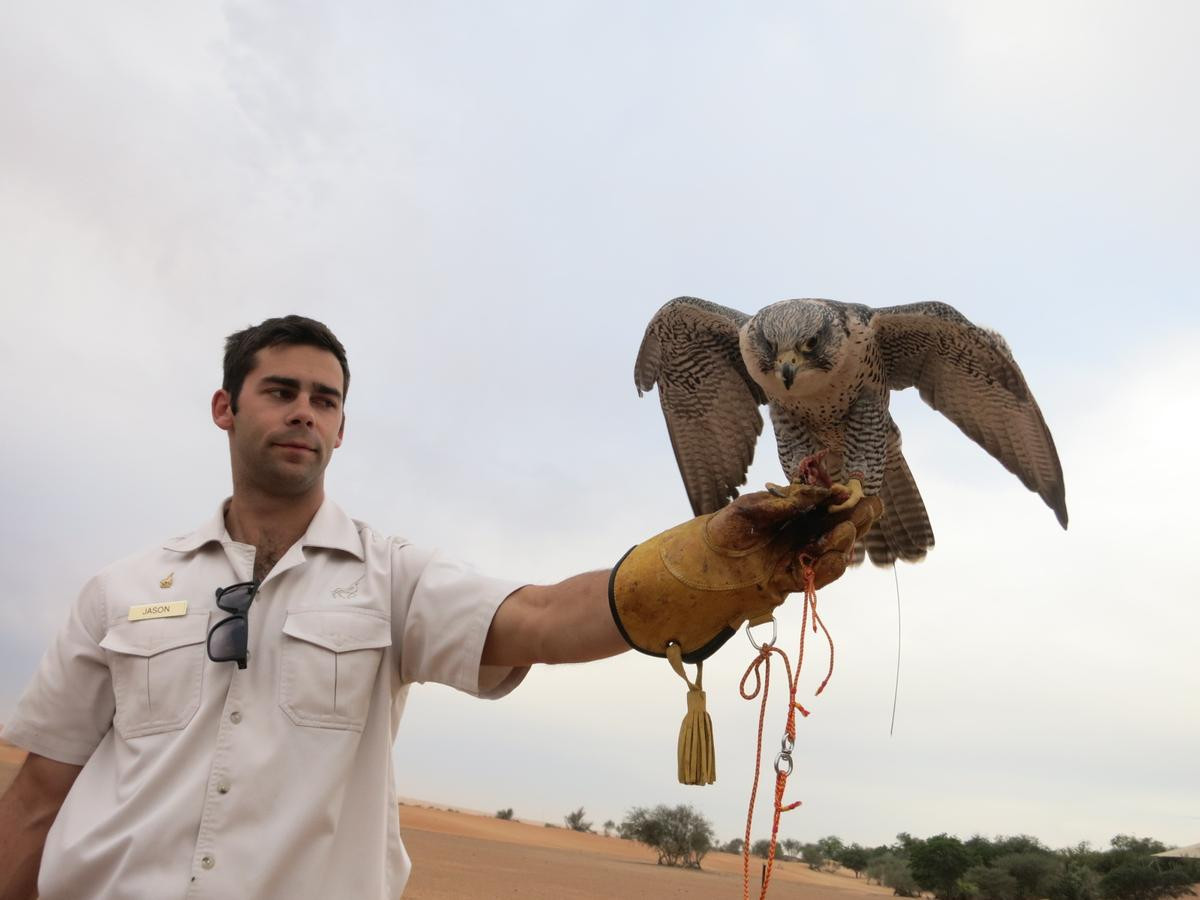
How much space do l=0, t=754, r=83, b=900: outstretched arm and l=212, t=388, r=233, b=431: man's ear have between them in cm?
80

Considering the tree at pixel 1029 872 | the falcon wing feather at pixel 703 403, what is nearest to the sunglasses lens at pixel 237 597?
the falcon wing feather at pixel 703 403

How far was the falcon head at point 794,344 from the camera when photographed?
3.03 m

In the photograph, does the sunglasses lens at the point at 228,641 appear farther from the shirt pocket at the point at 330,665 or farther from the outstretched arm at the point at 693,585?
the outstretched arm at the point at 693,585

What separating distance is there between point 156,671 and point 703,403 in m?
2.49

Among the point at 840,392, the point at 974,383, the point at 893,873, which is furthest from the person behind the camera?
the point at 893,873

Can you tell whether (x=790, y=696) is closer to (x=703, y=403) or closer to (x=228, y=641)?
(x=228, y=641)

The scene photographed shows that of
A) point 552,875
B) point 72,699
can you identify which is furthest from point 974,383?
point 552,875

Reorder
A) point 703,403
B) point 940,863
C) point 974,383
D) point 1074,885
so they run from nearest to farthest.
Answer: point 974,383 < point 703,403 < point 1074,885 < point 940,863

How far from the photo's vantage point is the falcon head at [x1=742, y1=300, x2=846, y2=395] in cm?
303

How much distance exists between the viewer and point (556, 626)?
1.79 m

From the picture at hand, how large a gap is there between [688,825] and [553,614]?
24902 mm

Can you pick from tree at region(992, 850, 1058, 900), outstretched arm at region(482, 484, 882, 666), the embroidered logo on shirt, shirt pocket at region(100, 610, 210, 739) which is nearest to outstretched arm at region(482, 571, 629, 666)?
outstretched arm at region(482, 484, 882, 666)

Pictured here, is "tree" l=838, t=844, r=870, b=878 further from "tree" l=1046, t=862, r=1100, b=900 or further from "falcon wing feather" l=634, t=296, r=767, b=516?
"falcon wing feather" l=634, t=296, r=767, b=516

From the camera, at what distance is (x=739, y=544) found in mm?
1705
